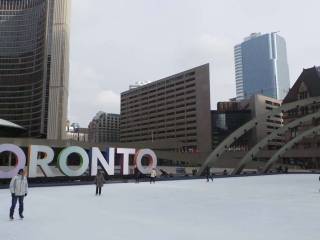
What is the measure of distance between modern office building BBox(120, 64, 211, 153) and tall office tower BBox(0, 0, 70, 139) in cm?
4277

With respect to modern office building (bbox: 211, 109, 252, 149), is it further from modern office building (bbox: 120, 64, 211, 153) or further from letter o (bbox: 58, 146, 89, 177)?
letter o (bbox: 58, 146, 89, 177)

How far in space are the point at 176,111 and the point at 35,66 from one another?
67864 mm

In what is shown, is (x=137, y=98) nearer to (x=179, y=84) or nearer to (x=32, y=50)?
(x=179, y=84)

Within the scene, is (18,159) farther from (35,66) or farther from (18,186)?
(35,66)

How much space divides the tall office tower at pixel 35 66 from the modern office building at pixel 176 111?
42.8 m

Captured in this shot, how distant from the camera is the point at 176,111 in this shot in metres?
168

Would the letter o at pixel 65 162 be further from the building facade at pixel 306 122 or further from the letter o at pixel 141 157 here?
the building facade at pixel 306 122

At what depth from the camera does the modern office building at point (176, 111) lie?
496 ft

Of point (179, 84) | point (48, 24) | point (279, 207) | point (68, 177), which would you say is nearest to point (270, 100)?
point (179, 84)

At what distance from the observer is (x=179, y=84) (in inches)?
6575

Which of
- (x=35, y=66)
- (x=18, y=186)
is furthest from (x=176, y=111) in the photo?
(x=18, y=186)

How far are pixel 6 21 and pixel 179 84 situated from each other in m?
87.0

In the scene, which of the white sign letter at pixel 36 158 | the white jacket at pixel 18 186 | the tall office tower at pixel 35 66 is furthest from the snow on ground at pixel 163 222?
the tall office tower at pixel 35 66

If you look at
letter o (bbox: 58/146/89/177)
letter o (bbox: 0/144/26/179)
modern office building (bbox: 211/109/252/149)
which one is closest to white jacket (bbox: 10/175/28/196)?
letter o (bbox: 0/144/26/179)
